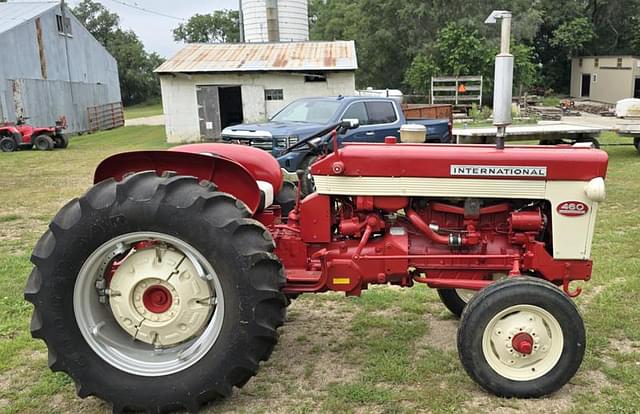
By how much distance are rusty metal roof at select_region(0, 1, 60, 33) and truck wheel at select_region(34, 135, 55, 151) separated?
7457mm

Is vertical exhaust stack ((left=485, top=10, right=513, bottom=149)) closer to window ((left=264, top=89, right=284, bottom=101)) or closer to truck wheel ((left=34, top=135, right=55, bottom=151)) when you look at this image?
window ((left=264, top=89, right=284, bottom=101))

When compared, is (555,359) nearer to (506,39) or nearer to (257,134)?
(506,39)

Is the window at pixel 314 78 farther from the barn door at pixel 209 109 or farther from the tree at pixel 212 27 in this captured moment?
the tree at pixel 212 27

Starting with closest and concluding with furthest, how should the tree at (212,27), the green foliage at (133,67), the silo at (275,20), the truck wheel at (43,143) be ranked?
the truck wheel at (43,143)
the silo at (275,20)
the green foliage at (133,67)
the tree at (212,27)

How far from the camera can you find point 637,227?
6996 millimetres

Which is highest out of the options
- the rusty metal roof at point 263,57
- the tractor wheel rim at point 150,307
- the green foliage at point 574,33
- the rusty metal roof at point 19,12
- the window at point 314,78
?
the rusty metal roof at point 19,12

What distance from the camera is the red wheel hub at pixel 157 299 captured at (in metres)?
3.19

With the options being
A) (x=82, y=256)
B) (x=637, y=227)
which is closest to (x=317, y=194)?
(x=82, y=256)

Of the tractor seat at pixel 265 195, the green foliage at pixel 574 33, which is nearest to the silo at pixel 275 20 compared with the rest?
the green foliage at pixel 574 33

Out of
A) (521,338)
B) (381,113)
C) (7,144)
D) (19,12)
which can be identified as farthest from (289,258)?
(19,12)

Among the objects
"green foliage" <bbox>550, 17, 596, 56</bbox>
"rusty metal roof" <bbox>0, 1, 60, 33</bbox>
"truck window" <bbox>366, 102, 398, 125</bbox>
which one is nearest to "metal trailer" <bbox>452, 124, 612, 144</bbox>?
"truck window" <bbox>366, 102, 398, 125</bbox>

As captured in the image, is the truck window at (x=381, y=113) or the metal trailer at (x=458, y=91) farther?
the metal trailer at (x=458, y=91)

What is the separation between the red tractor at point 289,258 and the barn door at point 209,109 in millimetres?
15748

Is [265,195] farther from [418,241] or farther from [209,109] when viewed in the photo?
[209,109]
